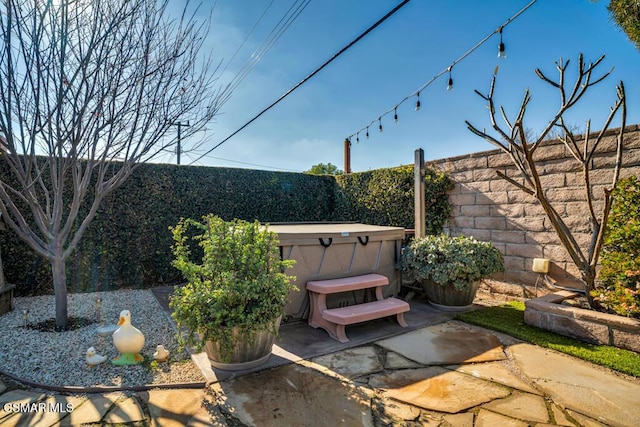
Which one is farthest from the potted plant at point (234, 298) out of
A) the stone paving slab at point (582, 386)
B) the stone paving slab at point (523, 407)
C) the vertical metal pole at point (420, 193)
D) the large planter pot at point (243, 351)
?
the vertical metal pole at point (420, 193)

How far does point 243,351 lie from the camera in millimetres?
2479

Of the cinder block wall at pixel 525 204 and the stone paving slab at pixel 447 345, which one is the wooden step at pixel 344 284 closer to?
the stone paving slab at pixel 447 345

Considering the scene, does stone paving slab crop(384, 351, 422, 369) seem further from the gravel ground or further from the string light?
the string light

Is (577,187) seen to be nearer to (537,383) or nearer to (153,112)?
(537,383)

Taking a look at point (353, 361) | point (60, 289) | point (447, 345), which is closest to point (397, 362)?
point (353, 361)

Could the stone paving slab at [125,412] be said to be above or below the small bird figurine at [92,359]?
below

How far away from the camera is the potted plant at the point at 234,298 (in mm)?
2354

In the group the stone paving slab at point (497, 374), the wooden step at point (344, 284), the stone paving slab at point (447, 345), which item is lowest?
the stone paving slab at point (447, 345)

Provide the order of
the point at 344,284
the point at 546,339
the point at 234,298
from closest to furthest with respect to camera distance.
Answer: the point at 234,298 → the point at 546,339 → the point at 344,284

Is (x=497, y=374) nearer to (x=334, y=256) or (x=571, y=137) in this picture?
(x=334, y=256)

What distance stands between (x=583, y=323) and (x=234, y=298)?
3.31m

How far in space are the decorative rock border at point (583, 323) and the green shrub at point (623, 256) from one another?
138mm

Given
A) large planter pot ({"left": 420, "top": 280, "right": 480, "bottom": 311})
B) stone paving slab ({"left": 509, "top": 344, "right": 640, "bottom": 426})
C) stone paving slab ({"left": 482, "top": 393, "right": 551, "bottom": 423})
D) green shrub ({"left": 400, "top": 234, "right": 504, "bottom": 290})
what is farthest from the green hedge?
stone paving slab ({"left": 482, "top": 393, "right": 551, "bottom": 423})

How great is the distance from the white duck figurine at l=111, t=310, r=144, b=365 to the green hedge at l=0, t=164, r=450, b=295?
3.07m
